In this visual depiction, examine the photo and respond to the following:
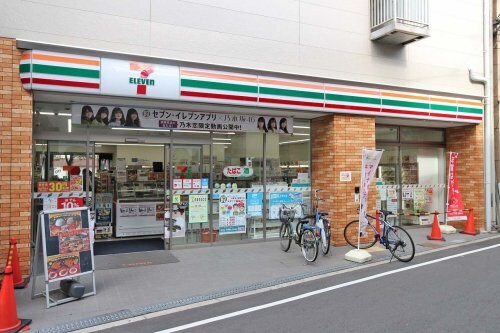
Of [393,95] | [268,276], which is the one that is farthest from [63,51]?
[393,95]

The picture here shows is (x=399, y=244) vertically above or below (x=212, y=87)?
below

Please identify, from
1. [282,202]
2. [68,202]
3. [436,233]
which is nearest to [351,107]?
[282,202]

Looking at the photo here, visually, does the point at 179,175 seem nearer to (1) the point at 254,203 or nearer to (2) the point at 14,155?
(1) the point at 254,203

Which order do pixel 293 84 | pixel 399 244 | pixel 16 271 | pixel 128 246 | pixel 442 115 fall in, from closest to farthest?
pixel 16 271 → pixel 399 244 → pixel 293 84 → pixel 128 246 → pixel 442 115

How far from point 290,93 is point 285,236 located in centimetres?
339

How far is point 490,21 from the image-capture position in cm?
1279

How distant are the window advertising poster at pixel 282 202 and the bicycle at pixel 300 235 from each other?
0.44 ft

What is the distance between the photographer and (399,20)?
392 inches

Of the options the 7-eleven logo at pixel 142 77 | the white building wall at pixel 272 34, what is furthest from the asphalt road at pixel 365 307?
the white building wall at pixel 272 34

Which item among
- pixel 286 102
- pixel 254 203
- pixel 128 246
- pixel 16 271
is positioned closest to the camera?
pixel 16 271

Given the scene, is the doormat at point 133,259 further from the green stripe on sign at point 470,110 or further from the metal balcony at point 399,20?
the green stripe on sign at point 470,110

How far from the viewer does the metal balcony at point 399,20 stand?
10.0 metres

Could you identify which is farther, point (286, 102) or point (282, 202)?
point (282, 202)

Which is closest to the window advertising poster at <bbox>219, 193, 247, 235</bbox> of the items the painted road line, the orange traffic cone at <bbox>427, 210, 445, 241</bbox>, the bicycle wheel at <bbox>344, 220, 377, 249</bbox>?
the bicycle wheel at <bbox>344, 220, 377, 249</bbox>
